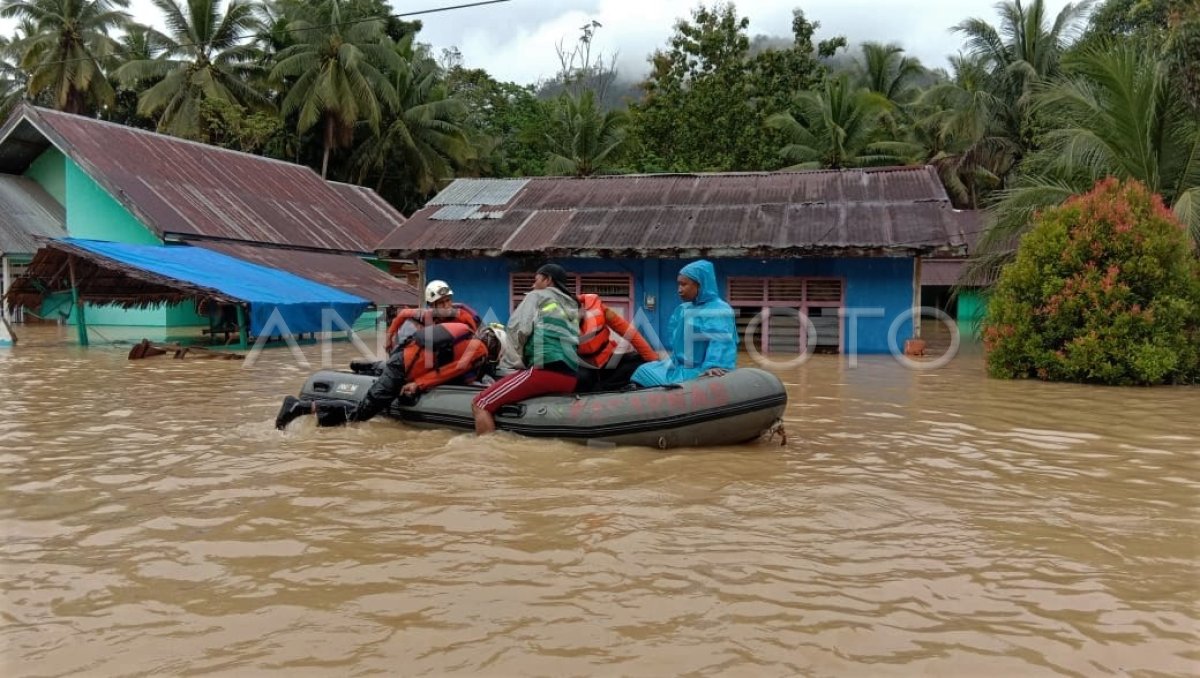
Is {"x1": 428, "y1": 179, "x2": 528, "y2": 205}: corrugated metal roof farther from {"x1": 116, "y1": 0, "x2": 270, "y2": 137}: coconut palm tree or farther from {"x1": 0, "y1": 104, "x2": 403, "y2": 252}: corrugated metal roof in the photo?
{"x1": 116, "y1": 0, "x2": 270, "y2": 137}: coconut palm tree

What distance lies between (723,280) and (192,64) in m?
22.6

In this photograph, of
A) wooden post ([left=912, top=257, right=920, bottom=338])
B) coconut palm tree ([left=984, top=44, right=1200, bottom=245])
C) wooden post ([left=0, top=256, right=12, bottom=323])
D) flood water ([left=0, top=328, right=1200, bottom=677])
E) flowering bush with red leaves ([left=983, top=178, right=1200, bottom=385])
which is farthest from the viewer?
wooden post ([left=0, top=256, right=12, bottom=323])

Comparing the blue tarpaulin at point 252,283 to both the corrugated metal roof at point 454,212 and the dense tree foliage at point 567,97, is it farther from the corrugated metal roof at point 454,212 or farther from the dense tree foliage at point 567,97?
the dense tree foliage at point 567,97

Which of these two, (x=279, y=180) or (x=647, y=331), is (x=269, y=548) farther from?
(x=279, y=180)

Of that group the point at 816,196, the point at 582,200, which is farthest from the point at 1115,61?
the point at 582,200

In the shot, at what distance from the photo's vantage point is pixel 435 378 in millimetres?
7727

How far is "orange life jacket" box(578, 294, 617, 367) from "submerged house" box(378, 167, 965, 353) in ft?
28.7

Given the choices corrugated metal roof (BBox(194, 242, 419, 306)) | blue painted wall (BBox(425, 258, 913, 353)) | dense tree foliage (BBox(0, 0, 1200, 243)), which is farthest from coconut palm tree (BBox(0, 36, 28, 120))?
blue painted wall (BBox(425, 258, 913, 353))

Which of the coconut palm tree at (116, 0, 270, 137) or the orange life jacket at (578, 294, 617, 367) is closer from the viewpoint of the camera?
the orange life jacket at (578, 294, 617, 367)

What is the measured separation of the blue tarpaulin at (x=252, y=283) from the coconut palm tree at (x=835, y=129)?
16.0 meters

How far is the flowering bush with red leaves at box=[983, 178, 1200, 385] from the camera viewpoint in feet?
36.4

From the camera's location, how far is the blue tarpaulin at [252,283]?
1533cm

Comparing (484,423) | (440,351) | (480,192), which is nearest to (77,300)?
(480,192)

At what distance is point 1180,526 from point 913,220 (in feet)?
38.0
